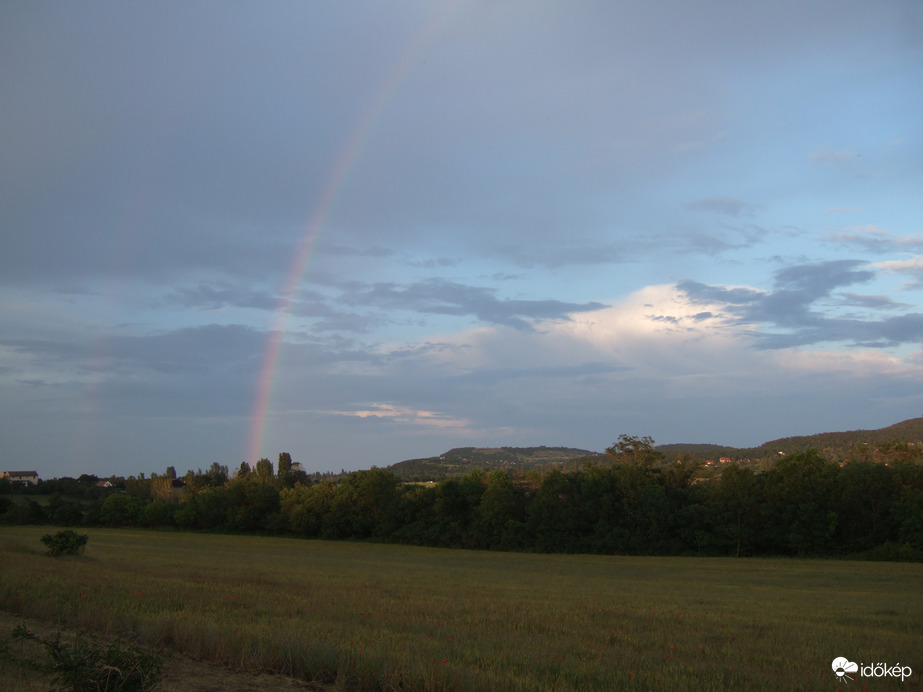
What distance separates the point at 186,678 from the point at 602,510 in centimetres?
6474

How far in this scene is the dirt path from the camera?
823 cm

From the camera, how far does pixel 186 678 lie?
879 cm

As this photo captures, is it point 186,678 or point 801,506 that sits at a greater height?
point 186,678

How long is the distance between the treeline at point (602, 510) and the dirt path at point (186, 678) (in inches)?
2381

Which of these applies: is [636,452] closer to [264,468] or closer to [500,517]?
[500,517]

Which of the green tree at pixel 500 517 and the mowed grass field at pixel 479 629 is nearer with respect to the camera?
the mowed grass field at pixel 479 629

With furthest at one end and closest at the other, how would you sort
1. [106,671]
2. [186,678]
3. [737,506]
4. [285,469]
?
[285,469] → [737,506] → [186,678] → [106,671]

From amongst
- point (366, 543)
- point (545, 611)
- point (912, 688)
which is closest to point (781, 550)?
point (366, 543)

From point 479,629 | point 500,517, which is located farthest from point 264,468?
point 479,629

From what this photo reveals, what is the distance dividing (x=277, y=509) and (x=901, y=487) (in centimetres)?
7633

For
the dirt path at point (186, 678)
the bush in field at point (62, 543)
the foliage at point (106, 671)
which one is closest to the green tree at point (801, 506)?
the bush in field at point (62, 543)

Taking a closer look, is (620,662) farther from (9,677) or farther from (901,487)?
(901,487)

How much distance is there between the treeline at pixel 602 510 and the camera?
5834 centimetres

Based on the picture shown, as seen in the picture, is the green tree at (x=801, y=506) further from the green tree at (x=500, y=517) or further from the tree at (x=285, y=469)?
the tree at (x=285, y=469)
